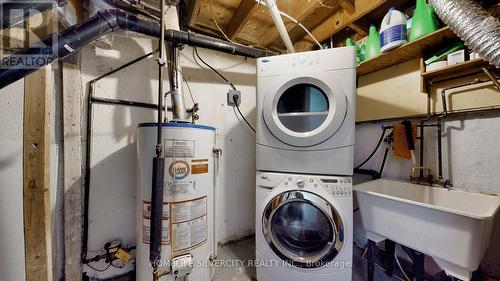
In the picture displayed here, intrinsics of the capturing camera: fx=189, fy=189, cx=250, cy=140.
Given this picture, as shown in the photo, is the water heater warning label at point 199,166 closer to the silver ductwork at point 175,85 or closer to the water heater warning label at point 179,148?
the water heater warning label at point 179,148

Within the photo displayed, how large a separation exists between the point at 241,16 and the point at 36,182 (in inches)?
64.0

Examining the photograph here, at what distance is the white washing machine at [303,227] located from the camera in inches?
42.8

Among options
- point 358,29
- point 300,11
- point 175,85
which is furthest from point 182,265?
point 358,29

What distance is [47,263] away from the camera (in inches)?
34.4

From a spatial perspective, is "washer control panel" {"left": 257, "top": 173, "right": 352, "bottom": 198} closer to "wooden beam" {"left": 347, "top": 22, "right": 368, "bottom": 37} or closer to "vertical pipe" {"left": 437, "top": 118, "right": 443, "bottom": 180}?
"vertical pipe" {"left": 437, "top": 118, "right": 443, "bottom": 180}

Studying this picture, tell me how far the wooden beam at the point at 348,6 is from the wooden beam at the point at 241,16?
68 centimetres

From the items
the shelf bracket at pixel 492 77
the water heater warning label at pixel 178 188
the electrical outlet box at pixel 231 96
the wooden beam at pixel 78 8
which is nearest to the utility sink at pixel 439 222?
the shelf bracket at pixel 492 77

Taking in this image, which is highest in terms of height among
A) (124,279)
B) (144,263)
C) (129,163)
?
(129,163)

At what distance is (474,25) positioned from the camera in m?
0.91

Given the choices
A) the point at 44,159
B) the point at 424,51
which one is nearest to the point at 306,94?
the point at 424,51

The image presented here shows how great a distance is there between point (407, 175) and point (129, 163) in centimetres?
209

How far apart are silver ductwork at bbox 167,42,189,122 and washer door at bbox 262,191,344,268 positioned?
2.65ft

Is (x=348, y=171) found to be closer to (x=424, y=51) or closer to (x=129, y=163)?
(x=424, y=51)

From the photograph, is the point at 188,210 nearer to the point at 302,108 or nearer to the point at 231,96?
the point at 302,108
